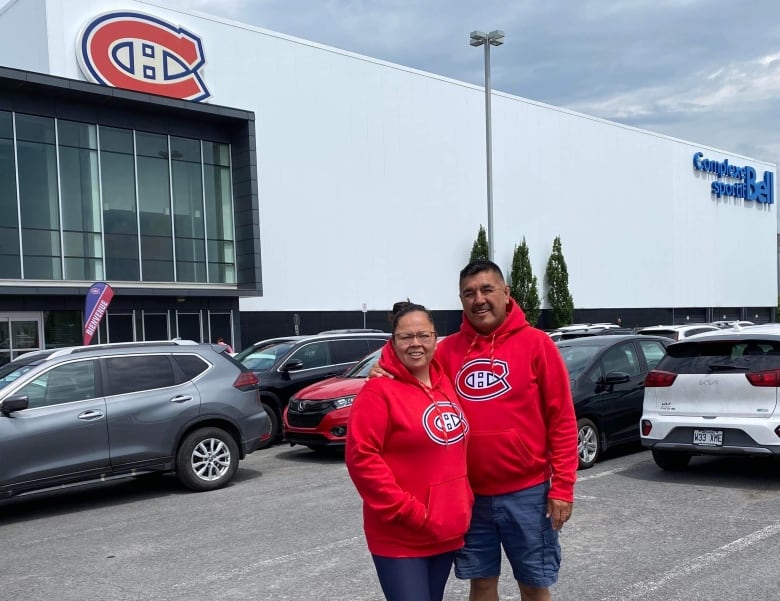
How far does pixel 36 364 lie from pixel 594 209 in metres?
38.9

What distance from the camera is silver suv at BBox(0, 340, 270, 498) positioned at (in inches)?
329

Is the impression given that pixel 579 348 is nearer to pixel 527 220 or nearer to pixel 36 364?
pixel 36 364

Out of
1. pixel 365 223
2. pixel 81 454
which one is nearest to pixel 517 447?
pixel 81 454

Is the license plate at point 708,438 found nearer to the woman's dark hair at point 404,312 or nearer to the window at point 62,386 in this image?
the woman's dark hair at point 404,312

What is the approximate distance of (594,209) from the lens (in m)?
44.5

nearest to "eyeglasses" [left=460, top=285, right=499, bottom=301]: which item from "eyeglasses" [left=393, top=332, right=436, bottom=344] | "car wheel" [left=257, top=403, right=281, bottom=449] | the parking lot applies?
"eyeglasses" [left=393, top=332, right=436, bottom=344]

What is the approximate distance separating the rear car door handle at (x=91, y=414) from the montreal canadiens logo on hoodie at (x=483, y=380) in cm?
613

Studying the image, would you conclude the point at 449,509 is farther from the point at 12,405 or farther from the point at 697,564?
the point at 12,405

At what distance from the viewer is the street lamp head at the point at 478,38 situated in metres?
23.8

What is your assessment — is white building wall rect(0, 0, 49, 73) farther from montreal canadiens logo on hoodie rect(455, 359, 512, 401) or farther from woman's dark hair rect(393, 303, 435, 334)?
montreal canadiens logo on hoodie rect(455, 359, 512, 401)

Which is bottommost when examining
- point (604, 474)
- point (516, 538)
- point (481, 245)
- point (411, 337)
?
point (604, 474)

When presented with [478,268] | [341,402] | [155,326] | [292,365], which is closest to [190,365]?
[341,402]

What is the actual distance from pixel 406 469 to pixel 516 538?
2.16 ft

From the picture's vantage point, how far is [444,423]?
3.37 m
